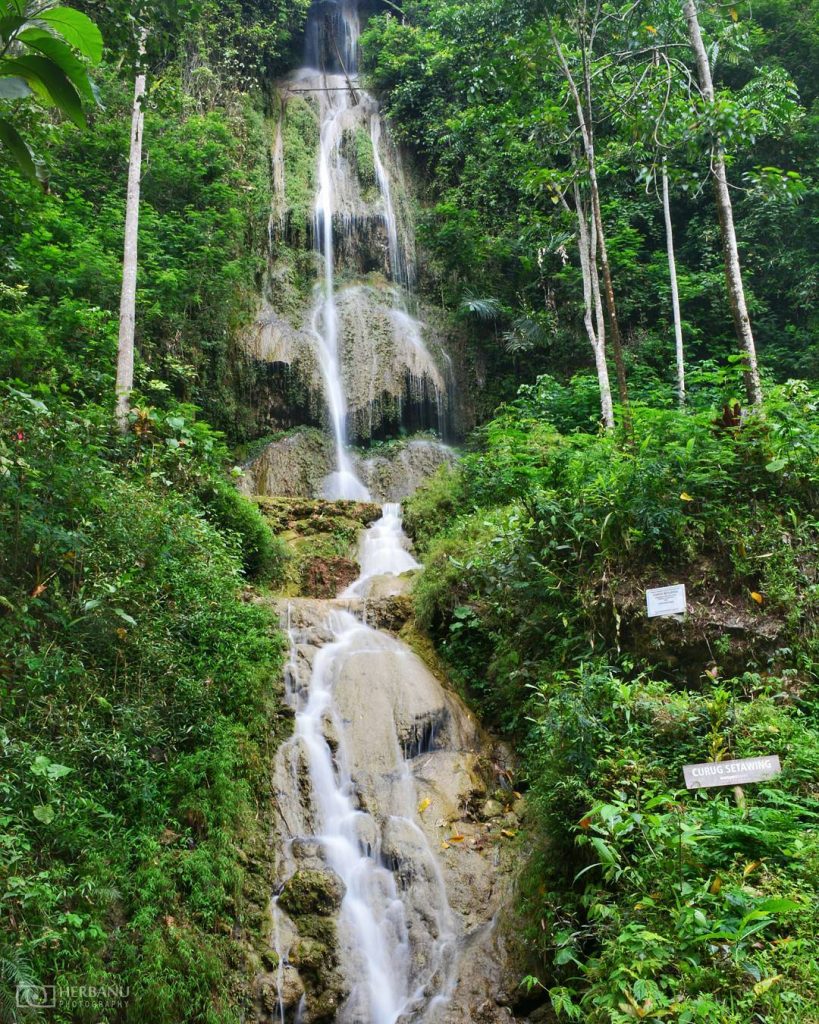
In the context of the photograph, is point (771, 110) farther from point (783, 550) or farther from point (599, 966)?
point (599, 966)

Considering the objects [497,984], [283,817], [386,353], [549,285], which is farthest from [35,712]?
[549,285]

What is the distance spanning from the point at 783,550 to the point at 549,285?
41.4ft

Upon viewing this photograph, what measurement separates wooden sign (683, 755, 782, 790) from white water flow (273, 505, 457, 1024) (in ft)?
8.43

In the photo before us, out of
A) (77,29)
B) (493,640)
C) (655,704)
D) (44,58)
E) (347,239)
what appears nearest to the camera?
(44,58)

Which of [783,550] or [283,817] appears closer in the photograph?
[783,550]

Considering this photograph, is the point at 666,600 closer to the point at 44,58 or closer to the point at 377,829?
the point at 377,829

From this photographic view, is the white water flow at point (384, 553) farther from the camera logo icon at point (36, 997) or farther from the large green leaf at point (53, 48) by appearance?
Answer: the large green leaf at point (53, 48)

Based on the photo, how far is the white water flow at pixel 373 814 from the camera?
206 inches

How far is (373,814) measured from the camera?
632cm

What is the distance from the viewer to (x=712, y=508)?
19.6ft

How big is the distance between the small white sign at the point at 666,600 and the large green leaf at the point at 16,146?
4890mm

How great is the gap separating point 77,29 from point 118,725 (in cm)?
502

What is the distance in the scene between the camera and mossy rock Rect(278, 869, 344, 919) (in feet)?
18.0

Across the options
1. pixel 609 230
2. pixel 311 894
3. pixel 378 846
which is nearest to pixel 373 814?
pixel 378 846
